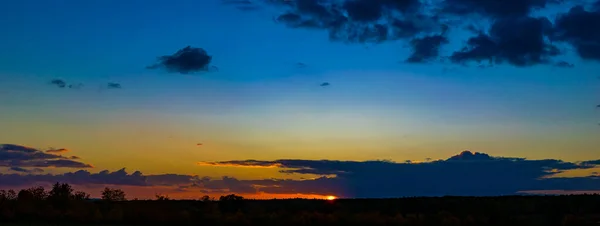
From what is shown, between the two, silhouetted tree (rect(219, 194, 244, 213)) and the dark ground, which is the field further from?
silhouetted tree (rect(219, 194, 244, 213))

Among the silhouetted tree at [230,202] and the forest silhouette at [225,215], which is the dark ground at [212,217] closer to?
the forest silhouette at [225,215]

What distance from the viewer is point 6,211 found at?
202ft

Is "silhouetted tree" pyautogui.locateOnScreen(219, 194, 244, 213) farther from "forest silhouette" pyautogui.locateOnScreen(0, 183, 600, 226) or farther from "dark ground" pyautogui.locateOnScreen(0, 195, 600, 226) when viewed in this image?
"dark ground" pyautogui.locateOnScreen(0, 195, 600, 226)

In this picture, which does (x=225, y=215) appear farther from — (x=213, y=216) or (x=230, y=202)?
(x=230, y=202)

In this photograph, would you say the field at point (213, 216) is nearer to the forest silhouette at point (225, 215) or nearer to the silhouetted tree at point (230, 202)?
the forest silhouette at point (225, 215)

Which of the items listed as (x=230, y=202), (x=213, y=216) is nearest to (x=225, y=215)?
(x=213, y=216)

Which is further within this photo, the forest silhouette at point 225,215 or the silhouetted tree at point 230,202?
the silhouetted tree at point 230,202

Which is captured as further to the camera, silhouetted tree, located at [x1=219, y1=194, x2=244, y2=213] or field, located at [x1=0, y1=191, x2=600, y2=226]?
silhouetted tree, located at [x1=219, y1=194, x2=244, y2=213]

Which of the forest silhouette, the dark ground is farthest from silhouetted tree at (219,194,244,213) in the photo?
the dark ground

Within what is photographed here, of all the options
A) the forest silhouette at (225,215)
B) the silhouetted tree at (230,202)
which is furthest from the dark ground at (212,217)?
the silhouetted tree at (230,202)

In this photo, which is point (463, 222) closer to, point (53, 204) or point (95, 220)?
point (95, 220)

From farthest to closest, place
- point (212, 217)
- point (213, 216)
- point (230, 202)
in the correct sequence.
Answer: point (230, 202), point (213, 216), point (212, 217)

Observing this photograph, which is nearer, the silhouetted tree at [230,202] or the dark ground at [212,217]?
the dark ground at [212,217]

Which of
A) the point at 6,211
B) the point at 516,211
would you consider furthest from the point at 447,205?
the point at 6,211
